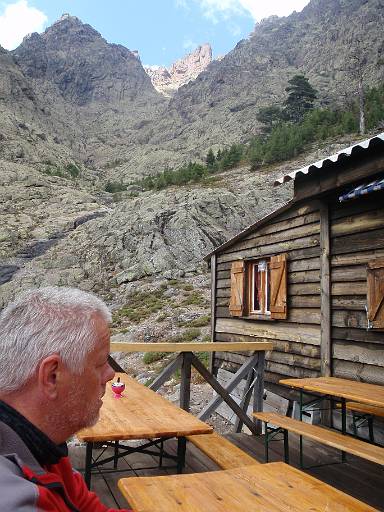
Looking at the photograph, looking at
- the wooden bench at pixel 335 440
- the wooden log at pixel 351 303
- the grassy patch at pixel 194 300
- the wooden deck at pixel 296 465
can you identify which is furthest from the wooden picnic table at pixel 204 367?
the grassy patch at pixel 194 300

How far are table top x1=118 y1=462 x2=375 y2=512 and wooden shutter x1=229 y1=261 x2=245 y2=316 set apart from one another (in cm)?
699

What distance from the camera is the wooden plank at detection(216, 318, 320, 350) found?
7.30m

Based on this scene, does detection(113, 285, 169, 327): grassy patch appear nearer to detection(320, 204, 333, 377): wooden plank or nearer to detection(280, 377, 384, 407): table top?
detection(320, 204, 333, 377): wooden plank

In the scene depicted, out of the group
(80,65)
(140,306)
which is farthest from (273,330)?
(80,65)

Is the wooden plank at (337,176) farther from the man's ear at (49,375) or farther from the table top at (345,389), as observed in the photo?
the man's ear at (49,375)

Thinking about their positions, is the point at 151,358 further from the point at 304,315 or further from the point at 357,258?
the point at 357,258

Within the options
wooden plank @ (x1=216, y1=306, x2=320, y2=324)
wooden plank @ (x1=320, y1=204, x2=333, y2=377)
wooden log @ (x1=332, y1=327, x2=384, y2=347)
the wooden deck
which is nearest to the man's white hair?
the wooden deck

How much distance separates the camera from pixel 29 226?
36625 mm

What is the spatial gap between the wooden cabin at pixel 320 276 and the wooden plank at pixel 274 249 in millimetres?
19

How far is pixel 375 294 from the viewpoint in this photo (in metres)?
5.74

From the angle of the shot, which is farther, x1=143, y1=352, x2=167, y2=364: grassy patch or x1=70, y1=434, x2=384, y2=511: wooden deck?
x1=143, y1=352, x2=167, y2=364: grassy patch

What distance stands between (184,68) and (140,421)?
192029mm

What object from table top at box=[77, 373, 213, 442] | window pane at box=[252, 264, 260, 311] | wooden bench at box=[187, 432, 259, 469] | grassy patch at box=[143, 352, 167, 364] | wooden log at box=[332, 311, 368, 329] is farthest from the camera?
grassy patch at box=[143, 352, 167, 364]

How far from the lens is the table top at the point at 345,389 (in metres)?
4.21
